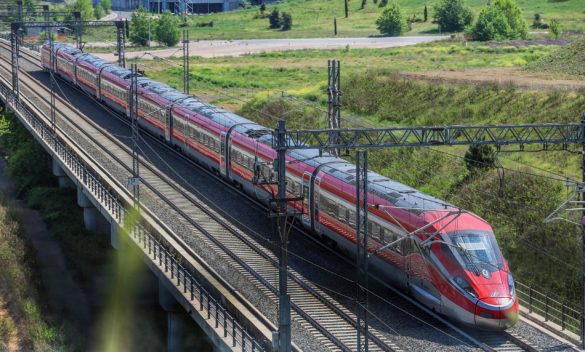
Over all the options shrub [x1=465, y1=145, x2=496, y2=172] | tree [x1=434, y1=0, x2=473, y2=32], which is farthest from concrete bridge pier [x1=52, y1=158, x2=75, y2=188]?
tree [x1=434, y1=0, x2=473, y2=32]

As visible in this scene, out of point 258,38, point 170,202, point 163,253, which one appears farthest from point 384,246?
point 258,38

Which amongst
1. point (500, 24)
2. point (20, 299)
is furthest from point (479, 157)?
point (500, 24)

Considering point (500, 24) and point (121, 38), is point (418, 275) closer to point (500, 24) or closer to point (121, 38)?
point (121, 38)

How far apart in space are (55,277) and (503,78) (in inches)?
1488

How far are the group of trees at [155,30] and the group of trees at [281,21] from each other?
31.9 metres

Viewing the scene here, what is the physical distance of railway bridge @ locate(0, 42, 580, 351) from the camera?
3067 cm

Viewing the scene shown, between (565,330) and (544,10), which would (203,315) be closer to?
(565,330)

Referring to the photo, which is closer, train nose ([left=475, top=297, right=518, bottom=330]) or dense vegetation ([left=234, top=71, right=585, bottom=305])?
train nose ([left=475, top=297, right=518, bottom=330])

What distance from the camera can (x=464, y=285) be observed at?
1203 inches

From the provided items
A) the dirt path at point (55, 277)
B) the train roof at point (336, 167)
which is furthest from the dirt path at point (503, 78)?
the dirt path at point (55, 277)

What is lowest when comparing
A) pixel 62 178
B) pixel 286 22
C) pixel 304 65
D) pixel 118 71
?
pixel 62 178

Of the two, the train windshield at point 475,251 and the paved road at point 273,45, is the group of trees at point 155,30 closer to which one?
the paved road at point 273,45

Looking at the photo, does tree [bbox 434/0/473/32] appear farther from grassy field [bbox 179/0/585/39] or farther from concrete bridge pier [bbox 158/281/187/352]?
concrete bridge pier [bbox 158/281/187/352]

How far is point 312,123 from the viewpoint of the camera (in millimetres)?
70562
